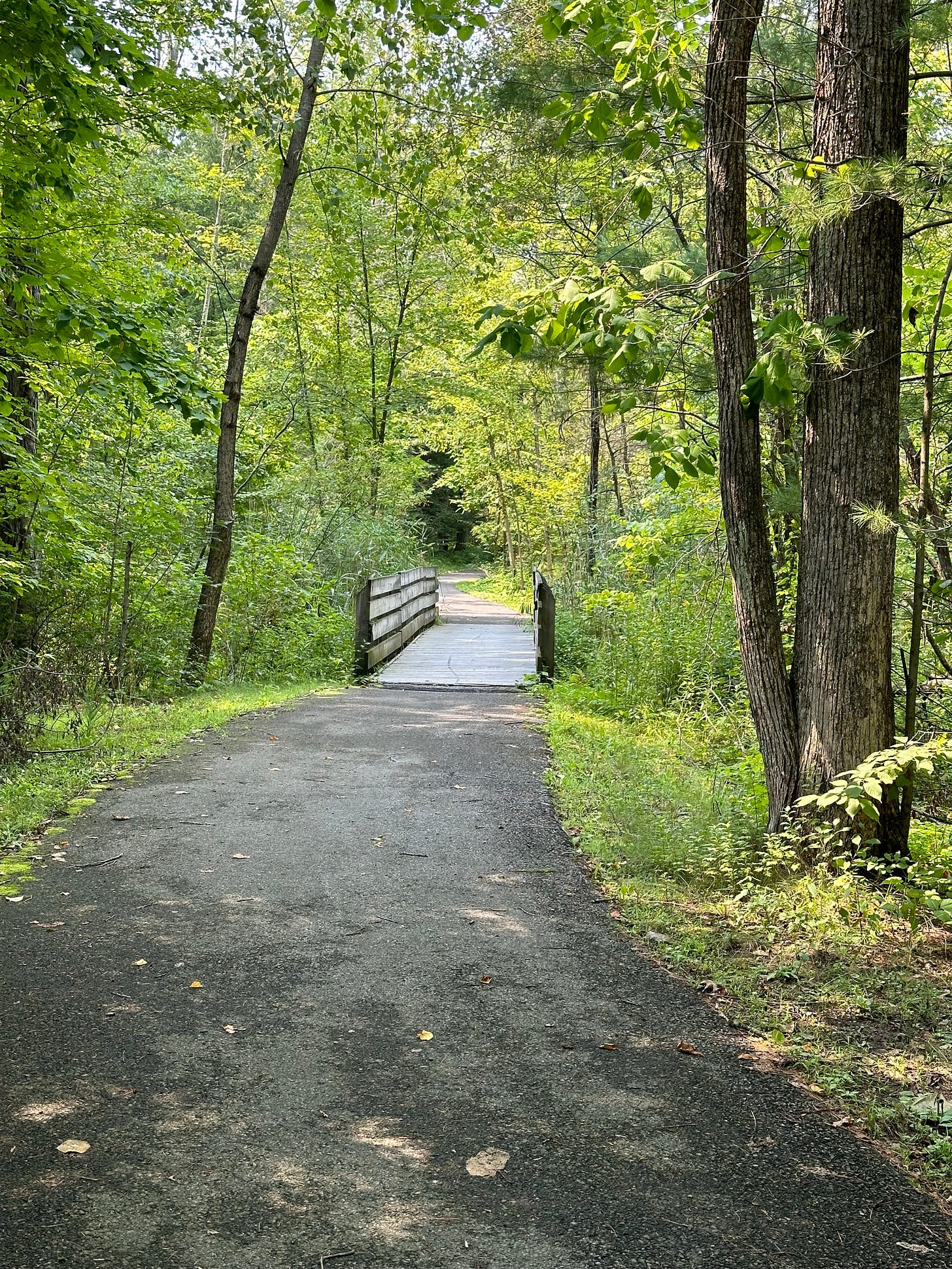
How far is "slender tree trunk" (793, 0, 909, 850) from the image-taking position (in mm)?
4277

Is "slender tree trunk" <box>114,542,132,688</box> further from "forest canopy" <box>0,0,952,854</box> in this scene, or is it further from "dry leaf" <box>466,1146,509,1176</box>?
"dry leaf" <box>466,1146,509,1176</box>

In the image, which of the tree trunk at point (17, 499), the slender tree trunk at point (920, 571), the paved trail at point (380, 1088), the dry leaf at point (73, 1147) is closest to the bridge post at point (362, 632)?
the tree trunk at point (17, 499)

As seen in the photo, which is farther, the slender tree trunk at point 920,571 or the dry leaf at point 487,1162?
the slender tree trunk at point 920,571

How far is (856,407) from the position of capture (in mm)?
4383

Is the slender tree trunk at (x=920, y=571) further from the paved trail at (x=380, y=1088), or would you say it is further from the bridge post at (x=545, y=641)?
the bridge post at (x=545, y=641)

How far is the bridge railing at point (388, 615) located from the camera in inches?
497

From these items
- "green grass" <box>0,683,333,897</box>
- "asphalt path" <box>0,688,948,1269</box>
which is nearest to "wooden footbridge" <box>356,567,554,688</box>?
"green grass" <box>0,683,333,897</box>

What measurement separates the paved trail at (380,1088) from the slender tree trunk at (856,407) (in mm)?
1557

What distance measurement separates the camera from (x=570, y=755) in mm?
7902

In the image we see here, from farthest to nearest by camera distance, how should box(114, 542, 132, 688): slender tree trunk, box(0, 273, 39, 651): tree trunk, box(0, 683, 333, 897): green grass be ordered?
box(114, 542, 132, 688): slender tree trunk → box(0, 273, 39, 651): tree trunk → box(0, 683, 333, 897): green grass

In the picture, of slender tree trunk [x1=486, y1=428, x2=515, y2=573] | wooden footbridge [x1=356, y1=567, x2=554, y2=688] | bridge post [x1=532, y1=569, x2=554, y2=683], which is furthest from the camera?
slender tree trunk [x1=486, y1=428, x2=515, y2=573]

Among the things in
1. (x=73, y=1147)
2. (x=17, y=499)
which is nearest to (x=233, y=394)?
(x=17, y=499)

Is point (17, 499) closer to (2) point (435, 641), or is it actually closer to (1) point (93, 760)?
(1) point (93, 760)

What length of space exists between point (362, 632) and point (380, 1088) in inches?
385
